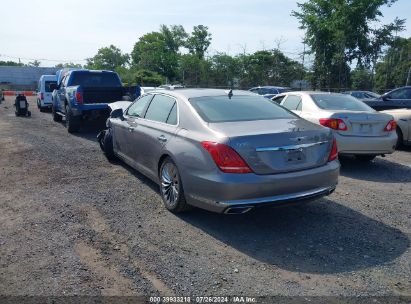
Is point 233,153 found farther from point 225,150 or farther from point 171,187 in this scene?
point 171,187

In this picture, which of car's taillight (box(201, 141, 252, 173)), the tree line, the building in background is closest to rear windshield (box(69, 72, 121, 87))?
car's taillight (box(201, 141, 252, 173))

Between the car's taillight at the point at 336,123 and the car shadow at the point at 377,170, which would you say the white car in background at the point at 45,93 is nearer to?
the car shadow at the point at 377,170

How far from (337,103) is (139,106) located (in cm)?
404

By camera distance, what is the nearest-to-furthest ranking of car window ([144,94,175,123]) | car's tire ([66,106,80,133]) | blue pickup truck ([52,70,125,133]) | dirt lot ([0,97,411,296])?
dirt lot ([0,97,411,296]), car window ([144,94,175,123]), blue pickup truck ([52,70,125,133]), car's tire ([66,106,80,133])

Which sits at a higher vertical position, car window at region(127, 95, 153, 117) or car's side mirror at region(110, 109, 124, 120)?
car window at region(127, 95, 153, 117)

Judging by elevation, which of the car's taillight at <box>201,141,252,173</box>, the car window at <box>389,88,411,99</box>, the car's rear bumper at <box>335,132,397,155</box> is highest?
the car window at <box>389,88,411,99</box>

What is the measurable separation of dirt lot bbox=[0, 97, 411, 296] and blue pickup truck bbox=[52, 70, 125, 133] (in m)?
5.41

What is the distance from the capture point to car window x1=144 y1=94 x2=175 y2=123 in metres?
5.53

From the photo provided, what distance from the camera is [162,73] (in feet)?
190

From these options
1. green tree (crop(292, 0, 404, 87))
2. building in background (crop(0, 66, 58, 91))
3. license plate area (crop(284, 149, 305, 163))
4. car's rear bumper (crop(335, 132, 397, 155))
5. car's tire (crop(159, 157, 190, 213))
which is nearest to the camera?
license plate area (crop(284, 149, 305, 163))

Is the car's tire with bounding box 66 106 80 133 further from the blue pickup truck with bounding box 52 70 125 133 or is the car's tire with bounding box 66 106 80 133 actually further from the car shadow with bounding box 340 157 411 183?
the car shadow with bounding box 340 157 411 183

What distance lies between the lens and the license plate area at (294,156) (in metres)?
4.33

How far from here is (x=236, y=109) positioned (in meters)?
5.12

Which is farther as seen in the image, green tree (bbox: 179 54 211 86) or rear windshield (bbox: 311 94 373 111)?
green tree (bbox: 179 54 211 86)
